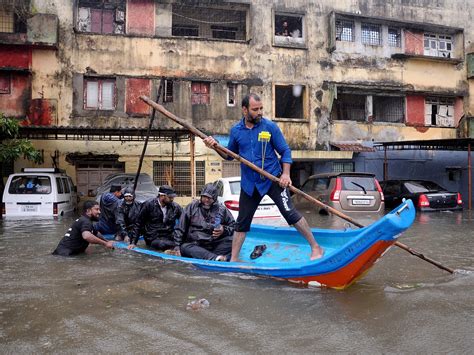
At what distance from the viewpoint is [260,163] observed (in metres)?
5.23

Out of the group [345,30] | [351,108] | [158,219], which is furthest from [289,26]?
[158,219]

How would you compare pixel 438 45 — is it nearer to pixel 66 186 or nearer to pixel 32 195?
pixel 66 186

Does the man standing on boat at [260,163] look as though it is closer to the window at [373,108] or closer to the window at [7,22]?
the window at [7,22]

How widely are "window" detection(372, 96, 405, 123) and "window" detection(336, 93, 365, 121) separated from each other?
2.61 ft

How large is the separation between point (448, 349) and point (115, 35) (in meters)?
18.5

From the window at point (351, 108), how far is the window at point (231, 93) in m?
5.70

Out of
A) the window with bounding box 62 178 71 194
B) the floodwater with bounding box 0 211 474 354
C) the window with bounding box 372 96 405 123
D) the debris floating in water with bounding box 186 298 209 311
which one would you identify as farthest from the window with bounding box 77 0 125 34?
the debris floating in water with bounding box 186 298 209 311

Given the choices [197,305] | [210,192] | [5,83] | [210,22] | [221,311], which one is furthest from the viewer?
[210,22]

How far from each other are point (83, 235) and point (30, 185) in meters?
6.90

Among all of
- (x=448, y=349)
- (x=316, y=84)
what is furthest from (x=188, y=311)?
(x=316, y=84)

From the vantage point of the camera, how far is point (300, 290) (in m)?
4.68

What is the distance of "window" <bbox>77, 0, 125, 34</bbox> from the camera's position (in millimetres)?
19031

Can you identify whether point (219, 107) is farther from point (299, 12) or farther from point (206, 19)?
point (299, 12)

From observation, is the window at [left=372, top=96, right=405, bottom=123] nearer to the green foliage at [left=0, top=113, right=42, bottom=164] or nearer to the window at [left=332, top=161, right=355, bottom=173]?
the window at [left=332, top=161, right=355, bottom=173]
